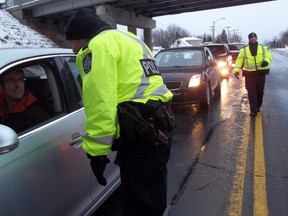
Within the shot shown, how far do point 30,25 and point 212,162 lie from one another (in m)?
44.2

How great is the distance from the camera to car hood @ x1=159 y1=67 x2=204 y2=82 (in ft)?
31.1

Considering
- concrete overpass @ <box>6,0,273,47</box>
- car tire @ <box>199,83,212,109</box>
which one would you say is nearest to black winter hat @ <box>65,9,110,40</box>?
car tire @ <box>199,83,212,109</box>

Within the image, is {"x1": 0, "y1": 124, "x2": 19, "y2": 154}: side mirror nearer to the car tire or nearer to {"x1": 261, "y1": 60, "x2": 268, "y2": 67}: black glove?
{"x1": 261, "y1": 60, "x2": 268, "y2": 67}: black glove

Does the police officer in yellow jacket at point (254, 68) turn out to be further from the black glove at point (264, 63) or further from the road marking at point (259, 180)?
the road marking at point (259, 180)

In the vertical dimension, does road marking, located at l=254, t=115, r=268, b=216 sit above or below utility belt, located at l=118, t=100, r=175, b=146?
below

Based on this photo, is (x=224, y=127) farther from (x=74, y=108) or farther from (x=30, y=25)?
(x=30, y=25)

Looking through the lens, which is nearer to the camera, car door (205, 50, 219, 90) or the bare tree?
car door (205, 50, 219, 90)

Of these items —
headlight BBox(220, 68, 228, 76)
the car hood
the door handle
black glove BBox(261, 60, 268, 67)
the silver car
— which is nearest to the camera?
the silver car

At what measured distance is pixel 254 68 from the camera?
8.75m

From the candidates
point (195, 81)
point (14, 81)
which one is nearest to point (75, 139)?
point (14, 81)

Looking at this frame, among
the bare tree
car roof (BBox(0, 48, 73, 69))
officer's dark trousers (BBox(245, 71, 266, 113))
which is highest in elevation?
car roof (BBox(0, 48, 73, 69))

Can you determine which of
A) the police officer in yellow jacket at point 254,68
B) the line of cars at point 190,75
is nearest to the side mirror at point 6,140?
the police officer in yellow jacket at point 254,68

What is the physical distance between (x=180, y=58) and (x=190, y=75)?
151 centimetres

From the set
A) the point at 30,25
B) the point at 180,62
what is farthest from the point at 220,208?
the point at 30,25
